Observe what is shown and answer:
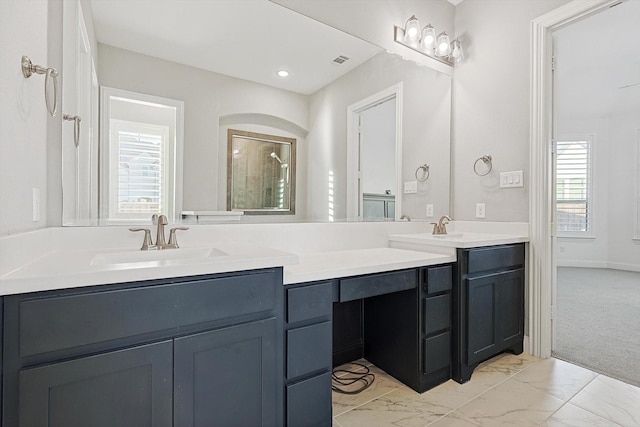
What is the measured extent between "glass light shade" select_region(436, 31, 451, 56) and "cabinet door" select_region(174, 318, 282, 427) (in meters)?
2.54

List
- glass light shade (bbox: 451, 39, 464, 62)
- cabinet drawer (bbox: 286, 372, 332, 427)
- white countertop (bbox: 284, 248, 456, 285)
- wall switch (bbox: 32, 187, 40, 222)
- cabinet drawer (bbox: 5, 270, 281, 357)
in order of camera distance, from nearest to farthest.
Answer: cabinet drawer (bbox: 5, 270, 281, 357) < wall switch (bbox: 32, 187, 40, 222) < cabinet drawer (bbox: 286, 372, 332, 427) < white countertop (bbox: 284, 248, 456, 285) < glass light shade (bbox: 451, 39, 464, 62)

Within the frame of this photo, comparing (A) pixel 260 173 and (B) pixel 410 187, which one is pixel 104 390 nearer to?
(A) pixel 260 173

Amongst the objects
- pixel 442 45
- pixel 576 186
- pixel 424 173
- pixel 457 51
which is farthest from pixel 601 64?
pixel 424 173

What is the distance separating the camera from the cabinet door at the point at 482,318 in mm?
1928

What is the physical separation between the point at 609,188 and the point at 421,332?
5635 mm

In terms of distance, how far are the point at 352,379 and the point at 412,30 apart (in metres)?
2.50

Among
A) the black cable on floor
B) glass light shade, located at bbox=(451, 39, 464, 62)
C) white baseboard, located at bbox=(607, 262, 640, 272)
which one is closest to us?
the black cable on floor

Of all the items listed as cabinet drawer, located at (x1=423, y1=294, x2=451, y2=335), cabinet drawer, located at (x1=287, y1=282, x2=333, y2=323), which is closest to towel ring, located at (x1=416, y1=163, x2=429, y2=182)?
cabinet drawer, located at (x1=423, y1=294, x2=451, y2=335)

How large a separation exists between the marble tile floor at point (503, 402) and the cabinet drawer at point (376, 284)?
60 cm

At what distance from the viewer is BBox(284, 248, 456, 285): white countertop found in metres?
1.39

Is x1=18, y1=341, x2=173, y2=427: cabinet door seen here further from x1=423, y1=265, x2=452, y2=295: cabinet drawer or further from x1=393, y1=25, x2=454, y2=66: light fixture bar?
x1=393, y1=25, x2=454, y2=66: light fixture bar

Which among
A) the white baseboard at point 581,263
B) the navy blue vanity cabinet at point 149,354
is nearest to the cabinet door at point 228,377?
the navy blue vanity cabinet at point 149,354

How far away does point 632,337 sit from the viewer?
8.27 ft

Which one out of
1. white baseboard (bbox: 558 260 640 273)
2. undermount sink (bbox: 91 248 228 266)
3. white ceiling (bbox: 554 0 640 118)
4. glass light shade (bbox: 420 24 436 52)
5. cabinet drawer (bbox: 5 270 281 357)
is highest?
white ceiling (bbox: 554 0 640 118)
